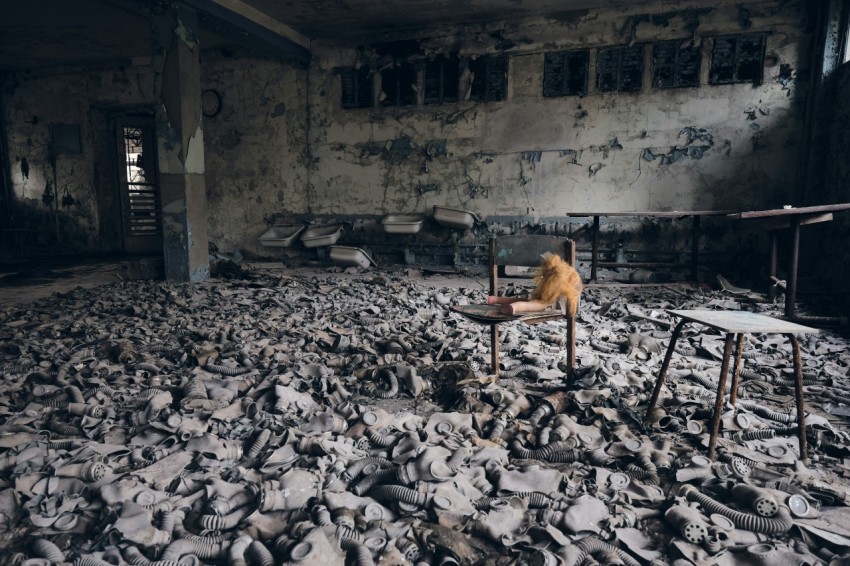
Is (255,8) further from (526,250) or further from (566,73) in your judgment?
(526,250)

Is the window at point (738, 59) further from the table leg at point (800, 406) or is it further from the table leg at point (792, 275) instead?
the table leg at point (800, 406)

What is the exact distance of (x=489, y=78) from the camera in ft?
27.0

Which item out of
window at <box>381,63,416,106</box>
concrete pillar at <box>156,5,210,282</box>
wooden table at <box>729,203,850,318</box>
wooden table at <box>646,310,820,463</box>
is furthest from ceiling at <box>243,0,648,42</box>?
wooden table at <box>646,310,820,463</box>

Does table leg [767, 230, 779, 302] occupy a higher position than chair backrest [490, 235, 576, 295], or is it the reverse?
chair backrest [490, 235, 576, 295]

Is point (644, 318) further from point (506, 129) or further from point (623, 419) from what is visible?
point (506, 129)

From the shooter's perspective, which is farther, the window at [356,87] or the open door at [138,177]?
the open door at [138,177]

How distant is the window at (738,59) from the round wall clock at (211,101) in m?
8.11

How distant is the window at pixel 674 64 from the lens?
7.34m

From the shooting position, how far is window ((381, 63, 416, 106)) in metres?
8.62

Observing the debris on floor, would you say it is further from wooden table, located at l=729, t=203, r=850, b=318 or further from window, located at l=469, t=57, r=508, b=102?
window, located at l=469, t=57, r=508, b=102

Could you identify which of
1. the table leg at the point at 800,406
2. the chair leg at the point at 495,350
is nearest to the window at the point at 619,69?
the chair leg at the point at 495,350

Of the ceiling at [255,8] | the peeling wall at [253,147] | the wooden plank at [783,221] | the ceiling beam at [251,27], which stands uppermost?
the ceiling at [255,8]

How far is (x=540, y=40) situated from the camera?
26.1 ft

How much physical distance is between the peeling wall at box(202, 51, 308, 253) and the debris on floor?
17.9 feet
